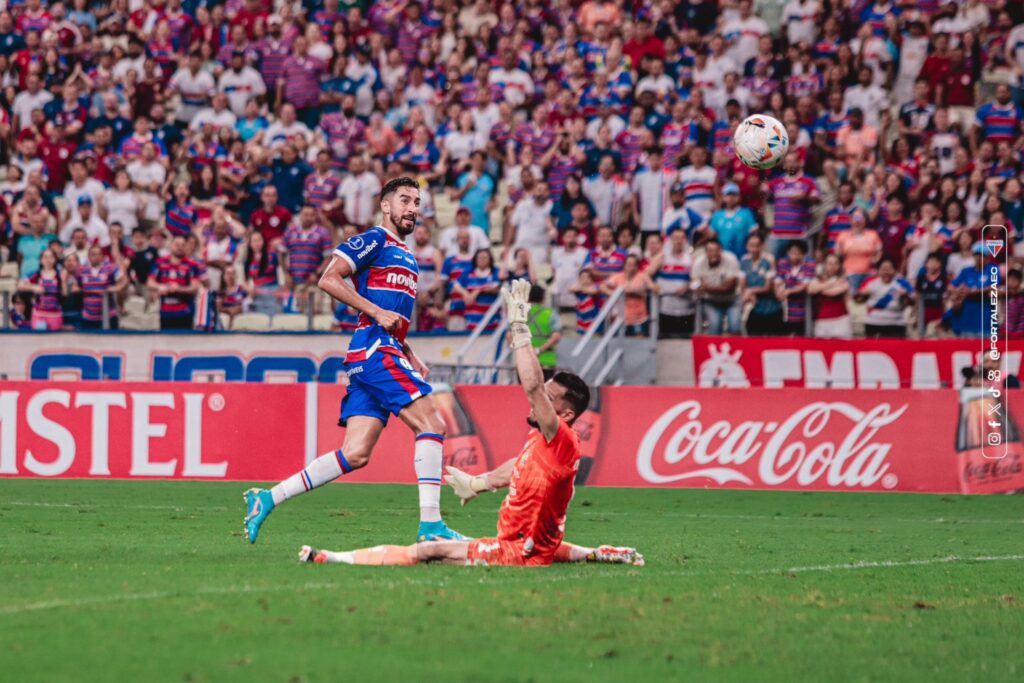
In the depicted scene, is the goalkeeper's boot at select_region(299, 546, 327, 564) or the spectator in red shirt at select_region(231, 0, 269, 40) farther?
the spectator in red shirt at select_region(231, 0, 269, 40)

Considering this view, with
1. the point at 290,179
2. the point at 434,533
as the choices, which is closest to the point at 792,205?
the point at 290,179

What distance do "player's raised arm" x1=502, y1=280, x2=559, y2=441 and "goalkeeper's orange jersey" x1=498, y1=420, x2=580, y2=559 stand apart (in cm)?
15

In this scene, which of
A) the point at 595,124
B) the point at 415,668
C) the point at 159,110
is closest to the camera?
the point at 415,668

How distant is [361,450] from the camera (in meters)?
10.3

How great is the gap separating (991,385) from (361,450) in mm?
10706

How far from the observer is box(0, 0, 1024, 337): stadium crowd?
2136 centimetres

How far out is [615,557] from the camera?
10086 mm

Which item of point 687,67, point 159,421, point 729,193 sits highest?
point 687,67

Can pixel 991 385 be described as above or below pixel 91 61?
below

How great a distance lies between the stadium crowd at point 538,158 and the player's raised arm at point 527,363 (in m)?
12.1

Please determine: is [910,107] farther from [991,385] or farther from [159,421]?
[159,421]

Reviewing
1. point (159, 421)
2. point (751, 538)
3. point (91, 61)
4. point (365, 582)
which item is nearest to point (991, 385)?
point (751, 538)

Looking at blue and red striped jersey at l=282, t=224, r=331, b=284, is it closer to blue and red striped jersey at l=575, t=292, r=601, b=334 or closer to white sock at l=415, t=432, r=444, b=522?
blue and red striped jersey at l=575, t=292, r=601, b=334

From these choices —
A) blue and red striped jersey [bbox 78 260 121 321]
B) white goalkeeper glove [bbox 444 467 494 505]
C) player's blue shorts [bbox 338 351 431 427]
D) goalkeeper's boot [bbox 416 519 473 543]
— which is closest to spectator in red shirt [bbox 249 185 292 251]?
blue and red striped jersey [bbox 78 260 121 321]
